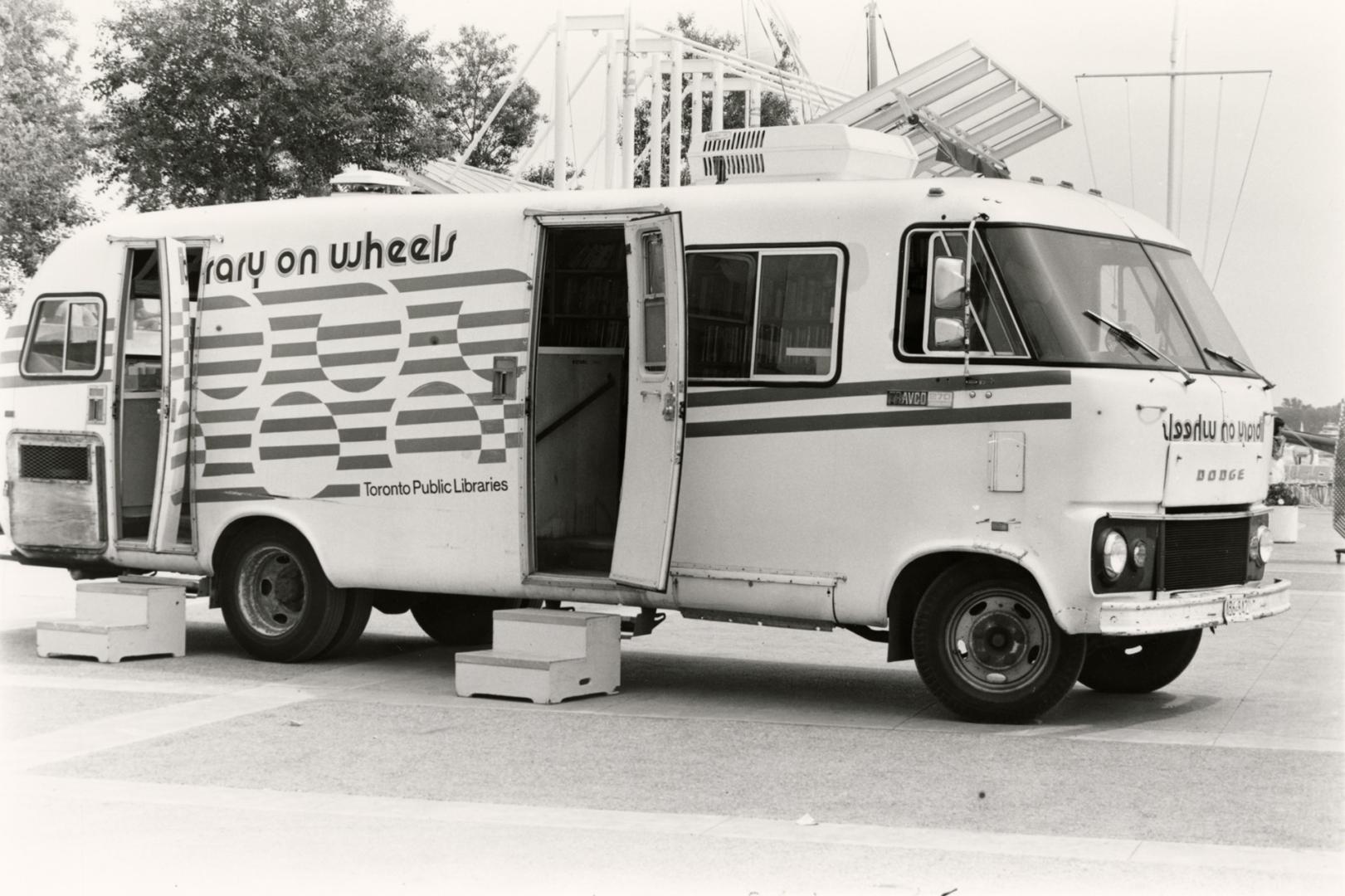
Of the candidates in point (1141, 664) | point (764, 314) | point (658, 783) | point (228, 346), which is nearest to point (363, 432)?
point (228, 346)

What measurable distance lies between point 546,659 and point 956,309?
3.14 m

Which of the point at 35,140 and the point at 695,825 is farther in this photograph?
the point at 35,140

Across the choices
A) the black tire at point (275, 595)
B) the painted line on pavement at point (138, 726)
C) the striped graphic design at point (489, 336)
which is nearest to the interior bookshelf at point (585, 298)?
the striped graphic design at point (489, 336)

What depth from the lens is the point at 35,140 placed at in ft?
110

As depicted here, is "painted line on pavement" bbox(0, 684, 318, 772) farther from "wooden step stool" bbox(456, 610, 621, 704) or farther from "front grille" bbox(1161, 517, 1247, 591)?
"front grille" bbox(1161, 517, 1247, 591)

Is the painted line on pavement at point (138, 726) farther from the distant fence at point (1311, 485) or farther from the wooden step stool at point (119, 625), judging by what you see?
the distant fence at point (1311, 485)

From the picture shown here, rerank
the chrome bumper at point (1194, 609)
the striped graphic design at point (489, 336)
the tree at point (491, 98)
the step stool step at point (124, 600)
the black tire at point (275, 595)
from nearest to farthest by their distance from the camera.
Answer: the chrome bumper at point (1194, 609) < the striped graphic design at point (489, 336) < the black tire at point (275, 595) < the step stool step at point (124, 600) < the tree at point (491, 98)

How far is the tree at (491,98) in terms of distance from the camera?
38.0 m

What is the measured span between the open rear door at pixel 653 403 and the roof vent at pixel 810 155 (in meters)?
0.76

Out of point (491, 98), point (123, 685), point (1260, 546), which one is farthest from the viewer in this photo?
point (491, 98)

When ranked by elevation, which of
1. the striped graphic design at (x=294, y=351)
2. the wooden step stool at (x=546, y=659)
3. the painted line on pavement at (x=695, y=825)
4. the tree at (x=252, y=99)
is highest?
the tree at (x=252, y=99)

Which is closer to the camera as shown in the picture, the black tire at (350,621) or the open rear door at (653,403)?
the open rear door at (653,403)

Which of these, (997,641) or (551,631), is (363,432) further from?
(997,641)

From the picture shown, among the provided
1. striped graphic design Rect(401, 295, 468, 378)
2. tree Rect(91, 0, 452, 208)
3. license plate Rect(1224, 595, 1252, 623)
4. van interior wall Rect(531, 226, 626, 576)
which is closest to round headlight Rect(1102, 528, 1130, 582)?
license plate Rect(1224, 595, 1252, 623)
